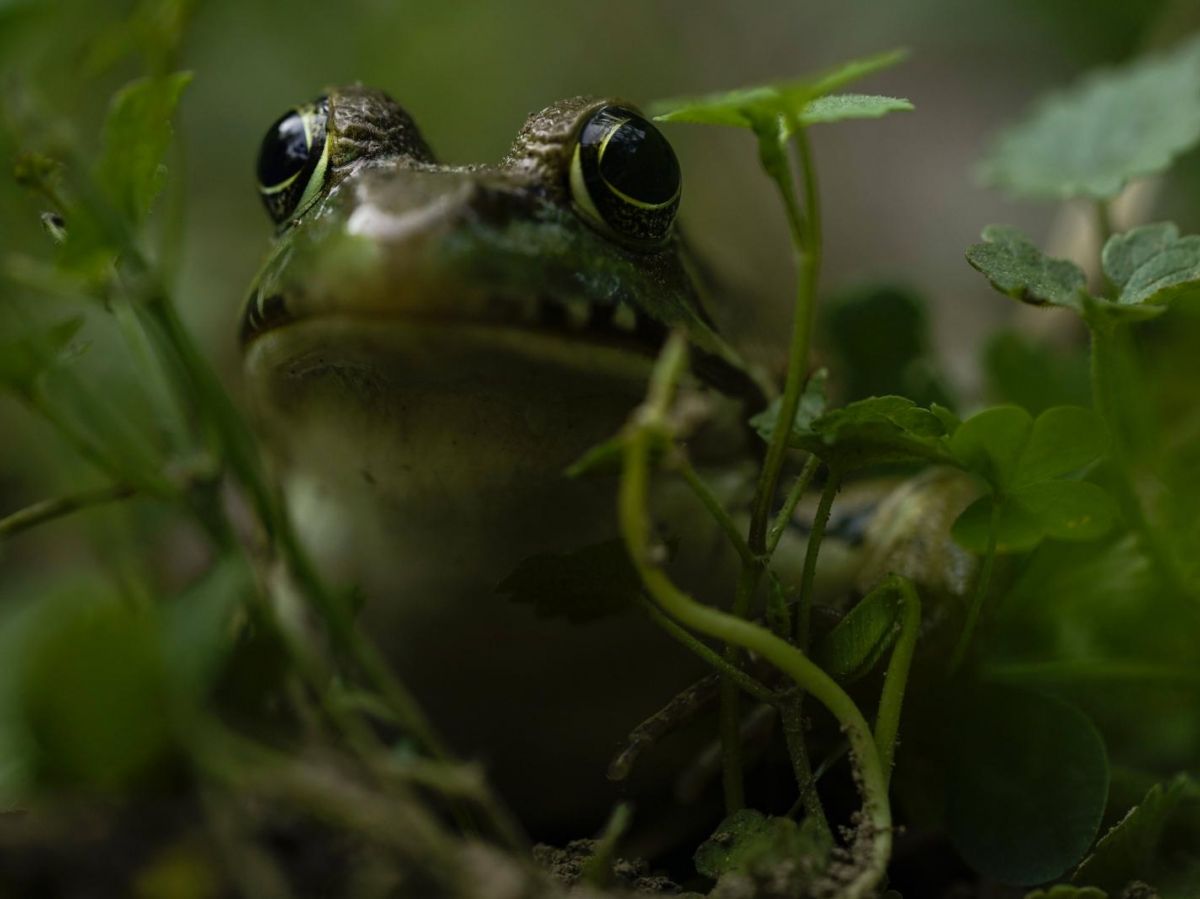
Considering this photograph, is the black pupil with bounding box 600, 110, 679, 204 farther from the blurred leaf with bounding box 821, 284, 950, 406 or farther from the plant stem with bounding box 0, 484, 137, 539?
the blurred leaf with bounding box 821, 284, 950, 406

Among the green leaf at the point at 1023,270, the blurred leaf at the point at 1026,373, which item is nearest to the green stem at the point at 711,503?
the green leaf at the point at 1023,270

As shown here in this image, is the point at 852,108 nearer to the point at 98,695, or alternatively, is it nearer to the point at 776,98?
the point at 776,98

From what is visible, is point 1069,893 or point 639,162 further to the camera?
point 639,162

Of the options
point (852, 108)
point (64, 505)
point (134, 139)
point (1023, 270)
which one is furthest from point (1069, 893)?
point (134, 139)

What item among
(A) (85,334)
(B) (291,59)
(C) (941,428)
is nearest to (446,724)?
(C) (941,428)

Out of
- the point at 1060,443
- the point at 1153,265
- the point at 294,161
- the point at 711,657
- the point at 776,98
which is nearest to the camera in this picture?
the point at 776,98

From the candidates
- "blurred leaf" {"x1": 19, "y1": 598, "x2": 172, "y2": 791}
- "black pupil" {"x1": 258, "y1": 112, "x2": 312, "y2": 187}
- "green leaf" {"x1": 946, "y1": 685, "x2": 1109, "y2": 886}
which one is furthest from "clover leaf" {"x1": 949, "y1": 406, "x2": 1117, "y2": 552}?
"black pupil" {"x1": 258, "y1": 112, "x2": 312, "y2": 187}

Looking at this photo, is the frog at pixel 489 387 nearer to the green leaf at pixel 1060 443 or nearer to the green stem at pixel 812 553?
the green stem at pixel 812 553
